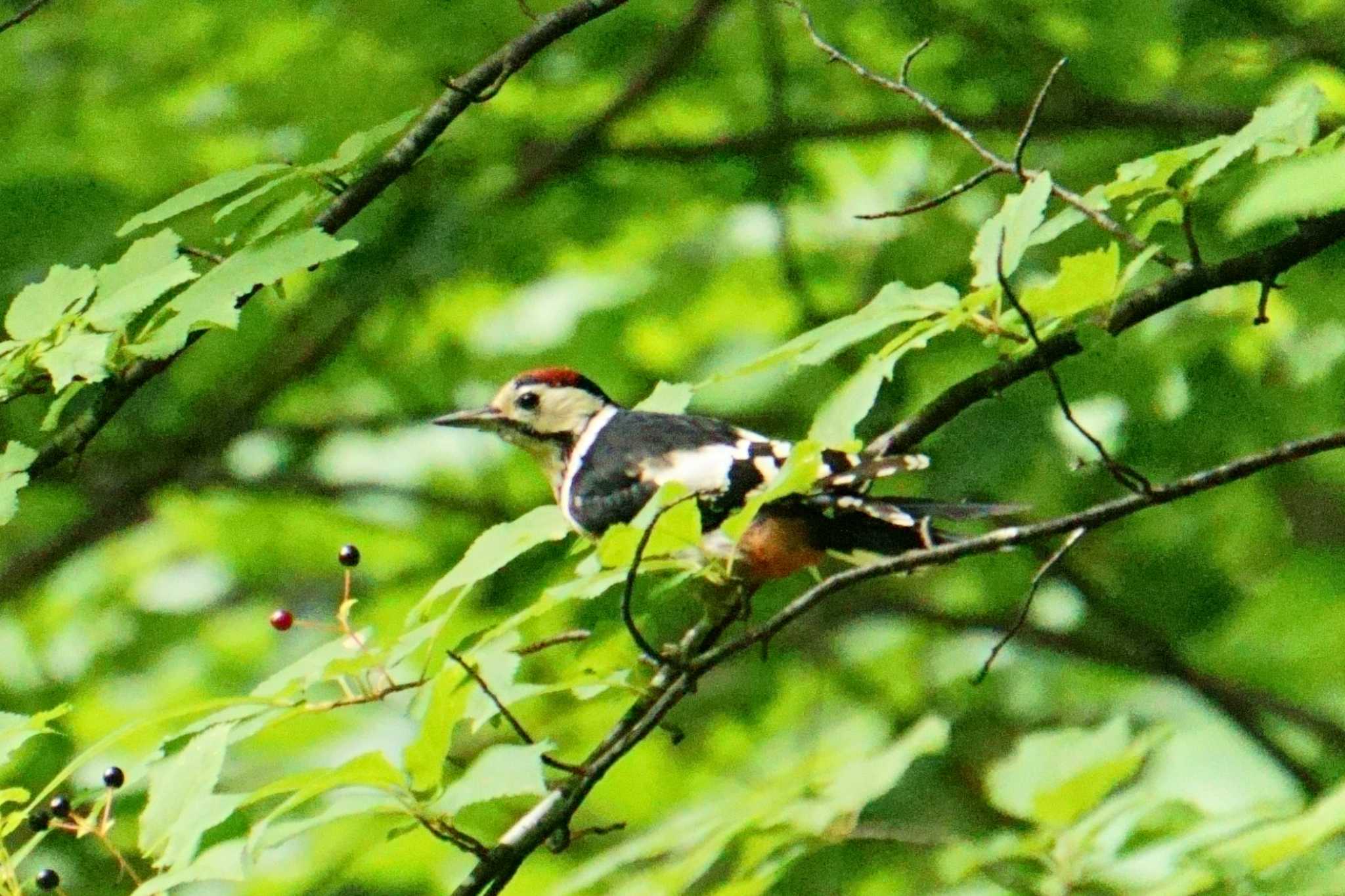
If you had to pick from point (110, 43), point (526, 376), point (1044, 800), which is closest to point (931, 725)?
point (1044, 800)

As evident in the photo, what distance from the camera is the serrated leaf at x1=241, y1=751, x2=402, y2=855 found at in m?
2.02

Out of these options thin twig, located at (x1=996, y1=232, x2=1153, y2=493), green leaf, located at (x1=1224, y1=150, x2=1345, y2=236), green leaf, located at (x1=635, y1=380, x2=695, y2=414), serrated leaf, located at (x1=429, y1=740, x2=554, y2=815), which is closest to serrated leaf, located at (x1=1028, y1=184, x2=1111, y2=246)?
thin twig, located at (x1=996, y1=232, x2=1153, y2=493)

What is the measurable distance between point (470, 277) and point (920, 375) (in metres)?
1.81

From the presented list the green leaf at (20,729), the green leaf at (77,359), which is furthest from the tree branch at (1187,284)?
the green leaf at (20,729)

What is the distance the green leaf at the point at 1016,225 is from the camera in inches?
84.9

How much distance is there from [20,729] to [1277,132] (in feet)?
5.54

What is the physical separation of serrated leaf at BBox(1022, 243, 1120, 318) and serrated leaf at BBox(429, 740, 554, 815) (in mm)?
781

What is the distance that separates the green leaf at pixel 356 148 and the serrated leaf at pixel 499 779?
33.5 inches

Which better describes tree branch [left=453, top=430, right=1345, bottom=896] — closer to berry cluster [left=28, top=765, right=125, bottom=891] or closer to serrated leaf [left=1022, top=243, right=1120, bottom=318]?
serrated leaf [left=1022, top=243, right=1120, bottom=318]

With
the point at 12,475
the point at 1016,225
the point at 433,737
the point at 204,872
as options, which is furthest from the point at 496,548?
the point at 1016,225

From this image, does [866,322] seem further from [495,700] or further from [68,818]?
[68,818]

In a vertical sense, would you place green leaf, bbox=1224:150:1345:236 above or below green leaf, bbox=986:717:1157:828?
above

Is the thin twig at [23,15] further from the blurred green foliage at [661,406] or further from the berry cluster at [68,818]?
the berry cluster at [68,818]

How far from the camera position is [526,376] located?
155 inches
